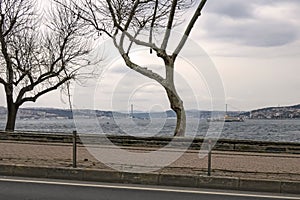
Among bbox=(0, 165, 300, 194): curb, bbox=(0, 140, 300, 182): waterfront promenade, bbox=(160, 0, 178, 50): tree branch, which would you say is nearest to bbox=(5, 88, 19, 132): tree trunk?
bbox=(160, 0, 178, 50): tree branch

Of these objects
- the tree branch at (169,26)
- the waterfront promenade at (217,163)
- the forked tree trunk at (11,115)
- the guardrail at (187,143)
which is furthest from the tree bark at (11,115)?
the waterfront promenade at (217,163)

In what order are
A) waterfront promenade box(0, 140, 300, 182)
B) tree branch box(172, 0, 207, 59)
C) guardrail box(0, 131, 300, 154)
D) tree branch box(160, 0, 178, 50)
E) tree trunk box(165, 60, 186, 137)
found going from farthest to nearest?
tree branch box(160, 0, 178, 50) < tree trunk box(165, 60, 186, 137) < tree branch box(172, 0, 207, 59) < guardrail box(0, 131, 300, 154) < waterfront promenade box(0, 140, 300, 182)

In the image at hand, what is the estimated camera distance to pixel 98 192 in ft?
30.2

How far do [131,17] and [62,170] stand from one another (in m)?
12.4

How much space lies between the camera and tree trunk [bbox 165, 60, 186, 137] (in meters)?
20.7

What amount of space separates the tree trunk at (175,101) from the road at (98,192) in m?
11.1

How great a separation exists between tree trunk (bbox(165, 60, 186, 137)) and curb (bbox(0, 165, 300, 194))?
10489 mm

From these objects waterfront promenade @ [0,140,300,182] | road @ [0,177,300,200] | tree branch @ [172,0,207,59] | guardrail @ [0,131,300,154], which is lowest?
road @ [0,177,300,200]

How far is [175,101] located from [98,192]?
1213 cm

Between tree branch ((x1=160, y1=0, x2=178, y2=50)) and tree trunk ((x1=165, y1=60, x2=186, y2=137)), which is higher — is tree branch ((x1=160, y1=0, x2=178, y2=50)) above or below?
above

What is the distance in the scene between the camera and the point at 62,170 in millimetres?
10898

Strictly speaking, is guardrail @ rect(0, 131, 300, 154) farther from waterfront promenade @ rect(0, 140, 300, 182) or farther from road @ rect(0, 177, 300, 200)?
road @ rect(0, 177, 300, 200)

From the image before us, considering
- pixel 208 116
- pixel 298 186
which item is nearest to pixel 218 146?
pixel 208 116

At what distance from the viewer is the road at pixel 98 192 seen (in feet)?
28.5
